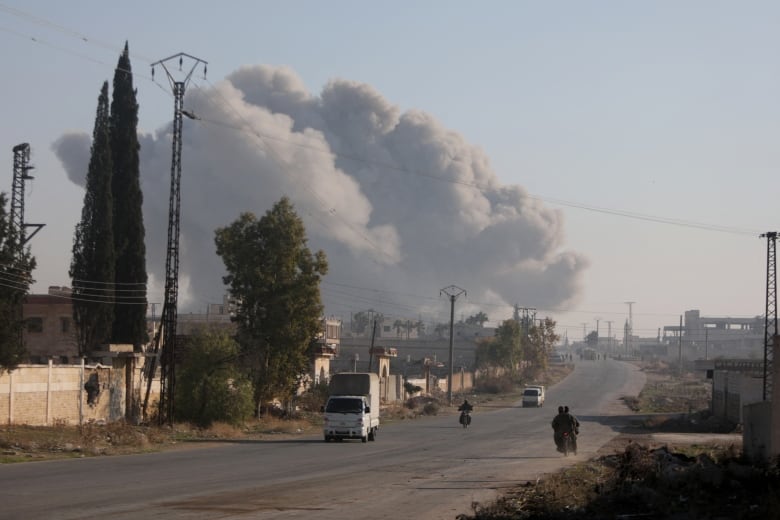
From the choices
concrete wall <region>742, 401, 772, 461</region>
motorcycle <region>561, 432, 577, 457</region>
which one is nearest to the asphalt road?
motorcycle <region>561, 432, 577, 457</region>

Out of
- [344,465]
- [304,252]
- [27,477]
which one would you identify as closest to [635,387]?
[304,252]

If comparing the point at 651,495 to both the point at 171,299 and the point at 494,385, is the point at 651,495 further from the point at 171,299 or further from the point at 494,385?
the point at 494,385

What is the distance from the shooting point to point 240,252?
62094 millimetres

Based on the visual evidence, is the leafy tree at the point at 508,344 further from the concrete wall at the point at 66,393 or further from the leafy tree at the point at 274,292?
the concrete wall at the point at 66,393

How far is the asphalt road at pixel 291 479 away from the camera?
64.6 feet

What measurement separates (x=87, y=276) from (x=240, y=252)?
11.7 meters

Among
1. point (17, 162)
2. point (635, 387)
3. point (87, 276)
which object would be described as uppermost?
point (17, 162)

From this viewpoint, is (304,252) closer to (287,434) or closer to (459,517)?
(287,434)

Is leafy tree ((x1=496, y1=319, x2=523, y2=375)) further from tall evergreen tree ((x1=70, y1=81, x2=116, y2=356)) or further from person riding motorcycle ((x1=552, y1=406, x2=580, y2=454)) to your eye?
person riding motorcycle ((x1=552, y1=406, x2=580, y2=454))

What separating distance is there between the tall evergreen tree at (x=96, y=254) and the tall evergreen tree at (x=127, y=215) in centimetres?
119

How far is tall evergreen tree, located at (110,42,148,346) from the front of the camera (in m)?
66.2

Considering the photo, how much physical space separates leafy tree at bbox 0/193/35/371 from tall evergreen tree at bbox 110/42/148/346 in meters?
17.7

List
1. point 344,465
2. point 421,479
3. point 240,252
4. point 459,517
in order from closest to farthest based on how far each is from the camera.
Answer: point 459,517
point 421,479
point 344,465
point 240,252

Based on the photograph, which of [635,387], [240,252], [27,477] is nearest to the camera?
[27,477]
